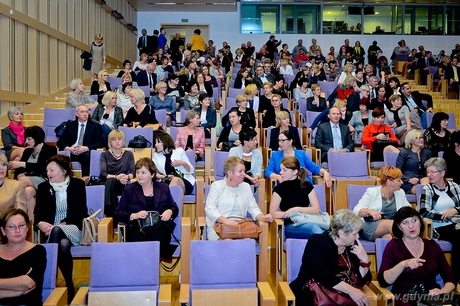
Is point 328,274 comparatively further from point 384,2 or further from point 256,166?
point 384,2

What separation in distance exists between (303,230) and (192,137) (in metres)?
2.64

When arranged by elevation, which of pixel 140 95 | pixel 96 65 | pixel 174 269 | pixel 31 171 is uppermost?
pixel 96 65

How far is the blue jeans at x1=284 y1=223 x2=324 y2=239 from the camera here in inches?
191

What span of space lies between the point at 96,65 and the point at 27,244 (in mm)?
9338

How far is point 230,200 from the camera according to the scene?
16.0 feet

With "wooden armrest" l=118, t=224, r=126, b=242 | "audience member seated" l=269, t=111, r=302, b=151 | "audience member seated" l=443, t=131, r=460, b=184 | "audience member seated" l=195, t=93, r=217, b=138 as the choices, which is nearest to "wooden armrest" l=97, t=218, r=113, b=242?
"wooden armrest" l=118, t=224, r=126, b=242

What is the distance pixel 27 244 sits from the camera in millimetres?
3846

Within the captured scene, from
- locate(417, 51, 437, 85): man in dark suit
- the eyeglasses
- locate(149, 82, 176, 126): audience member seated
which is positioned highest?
locate(417, 51, 437, 85): man in dark suit

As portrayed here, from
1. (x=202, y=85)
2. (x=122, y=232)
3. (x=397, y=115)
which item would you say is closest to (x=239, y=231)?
(x=122, y=232)

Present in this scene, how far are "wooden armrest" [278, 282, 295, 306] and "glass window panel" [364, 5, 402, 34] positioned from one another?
1749cm

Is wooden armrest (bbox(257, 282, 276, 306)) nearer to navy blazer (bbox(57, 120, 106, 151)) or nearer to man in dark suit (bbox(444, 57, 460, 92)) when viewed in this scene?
navy blazer (bbox(57, 120, 106, 151))

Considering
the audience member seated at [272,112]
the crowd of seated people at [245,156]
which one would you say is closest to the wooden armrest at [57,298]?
the crowd of seated people at [245,156]

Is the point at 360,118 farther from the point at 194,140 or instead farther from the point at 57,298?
the point at 57,298

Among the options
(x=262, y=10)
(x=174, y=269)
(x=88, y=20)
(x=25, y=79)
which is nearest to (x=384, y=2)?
(x=262, y=10)
